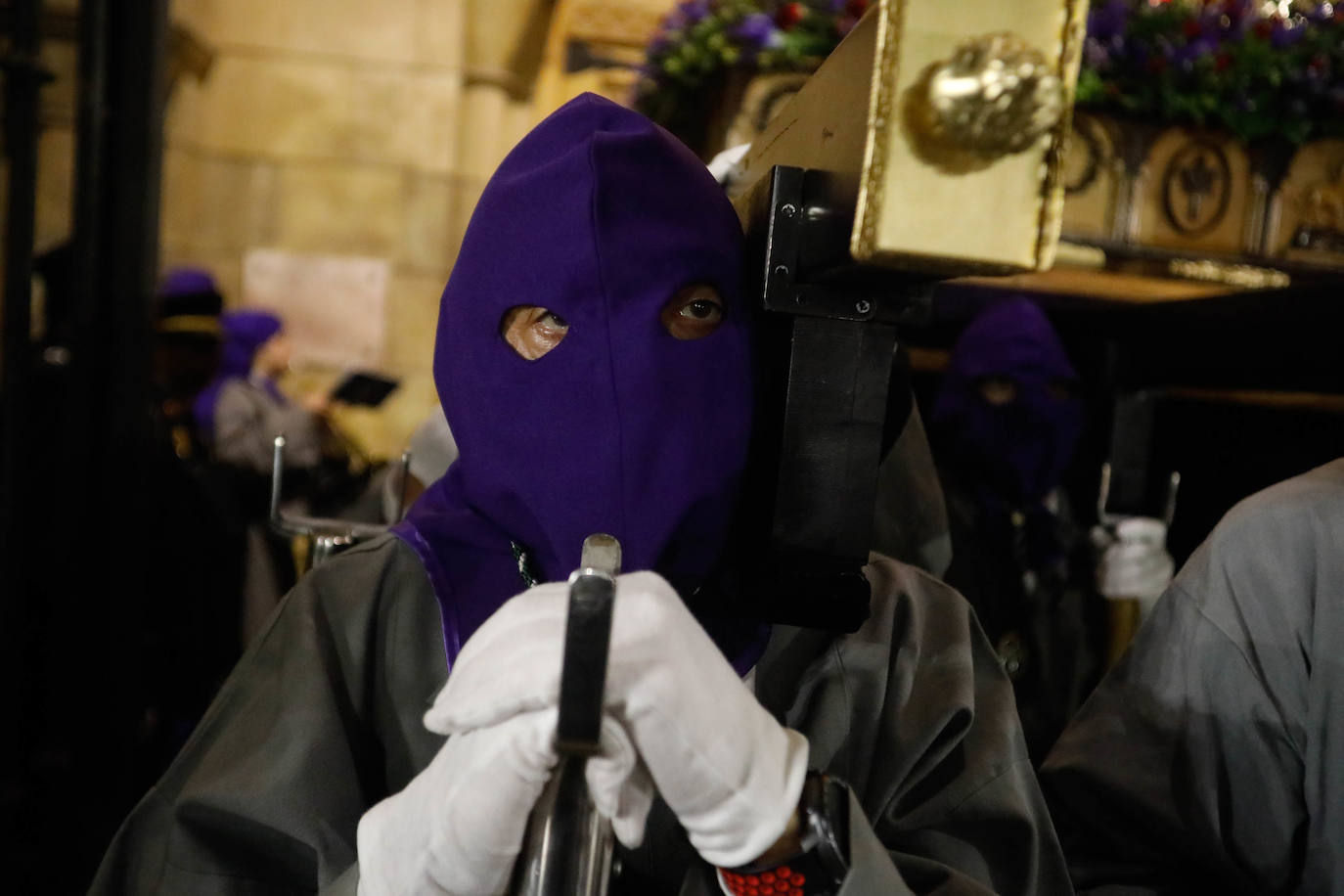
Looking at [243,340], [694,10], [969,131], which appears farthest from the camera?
[243,340]

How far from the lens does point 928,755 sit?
131 centimetres

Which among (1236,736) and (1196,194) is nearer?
(1236,736)

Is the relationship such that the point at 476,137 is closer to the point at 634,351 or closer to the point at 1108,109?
the point at 1108,109

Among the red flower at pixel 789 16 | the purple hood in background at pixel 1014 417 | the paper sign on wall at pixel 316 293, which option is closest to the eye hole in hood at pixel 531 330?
the purple hood in background at pixel 1014 417

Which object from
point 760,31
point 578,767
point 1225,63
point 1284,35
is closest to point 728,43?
point 760,31

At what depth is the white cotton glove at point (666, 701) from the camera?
36.0 inches

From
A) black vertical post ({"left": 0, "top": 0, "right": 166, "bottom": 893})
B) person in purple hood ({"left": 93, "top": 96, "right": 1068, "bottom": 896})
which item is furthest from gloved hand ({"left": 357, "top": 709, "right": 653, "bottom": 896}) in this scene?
black vertical post ({"left": 0, "top": 0, "right": 166, "bottom": 893})

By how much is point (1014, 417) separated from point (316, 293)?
18.5 ft

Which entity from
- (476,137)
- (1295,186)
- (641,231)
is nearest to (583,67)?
(476,137)

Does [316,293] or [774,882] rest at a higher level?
[316,293]

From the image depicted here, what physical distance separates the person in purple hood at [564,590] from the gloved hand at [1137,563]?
6.47ft

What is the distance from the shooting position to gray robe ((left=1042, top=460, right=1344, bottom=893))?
142cm

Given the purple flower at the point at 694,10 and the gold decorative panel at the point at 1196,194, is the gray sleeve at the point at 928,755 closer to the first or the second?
the purple flower at the point at 694,10

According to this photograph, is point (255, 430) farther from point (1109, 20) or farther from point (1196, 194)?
point (1196, 194)
